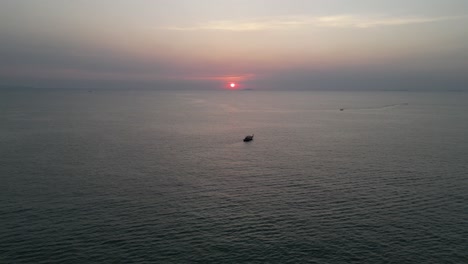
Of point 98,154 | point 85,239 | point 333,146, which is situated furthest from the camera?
point 333,146

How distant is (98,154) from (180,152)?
89.6 ft

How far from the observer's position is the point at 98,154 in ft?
400

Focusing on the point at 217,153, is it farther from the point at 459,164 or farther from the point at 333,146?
the point at 459,164

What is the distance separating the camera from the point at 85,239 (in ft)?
196

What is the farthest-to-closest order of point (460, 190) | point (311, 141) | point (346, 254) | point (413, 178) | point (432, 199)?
point (311, 141)
point (413, 178)
point (460, 190)
point (432, 199)
point (346, 254)

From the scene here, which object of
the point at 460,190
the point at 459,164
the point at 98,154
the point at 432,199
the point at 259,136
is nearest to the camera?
the point at 432,199

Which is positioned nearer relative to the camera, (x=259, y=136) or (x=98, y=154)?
(x=98, y=154)

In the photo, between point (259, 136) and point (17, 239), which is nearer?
point (17, 239)

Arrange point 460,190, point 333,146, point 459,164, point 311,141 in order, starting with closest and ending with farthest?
point 460,190, point 459,164, point 333,146, point 311,141

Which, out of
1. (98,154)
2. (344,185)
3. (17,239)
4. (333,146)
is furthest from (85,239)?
(333,146)

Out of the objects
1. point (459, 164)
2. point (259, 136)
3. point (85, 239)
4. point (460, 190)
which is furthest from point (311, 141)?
point (85, 239)

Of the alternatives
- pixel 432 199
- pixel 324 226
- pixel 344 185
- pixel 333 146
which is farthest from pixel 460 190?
pixel 333 146

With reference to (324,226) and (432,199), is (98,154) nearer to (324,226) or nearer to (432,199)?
(324,226)

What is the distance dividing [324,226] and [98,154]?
3312 inches
